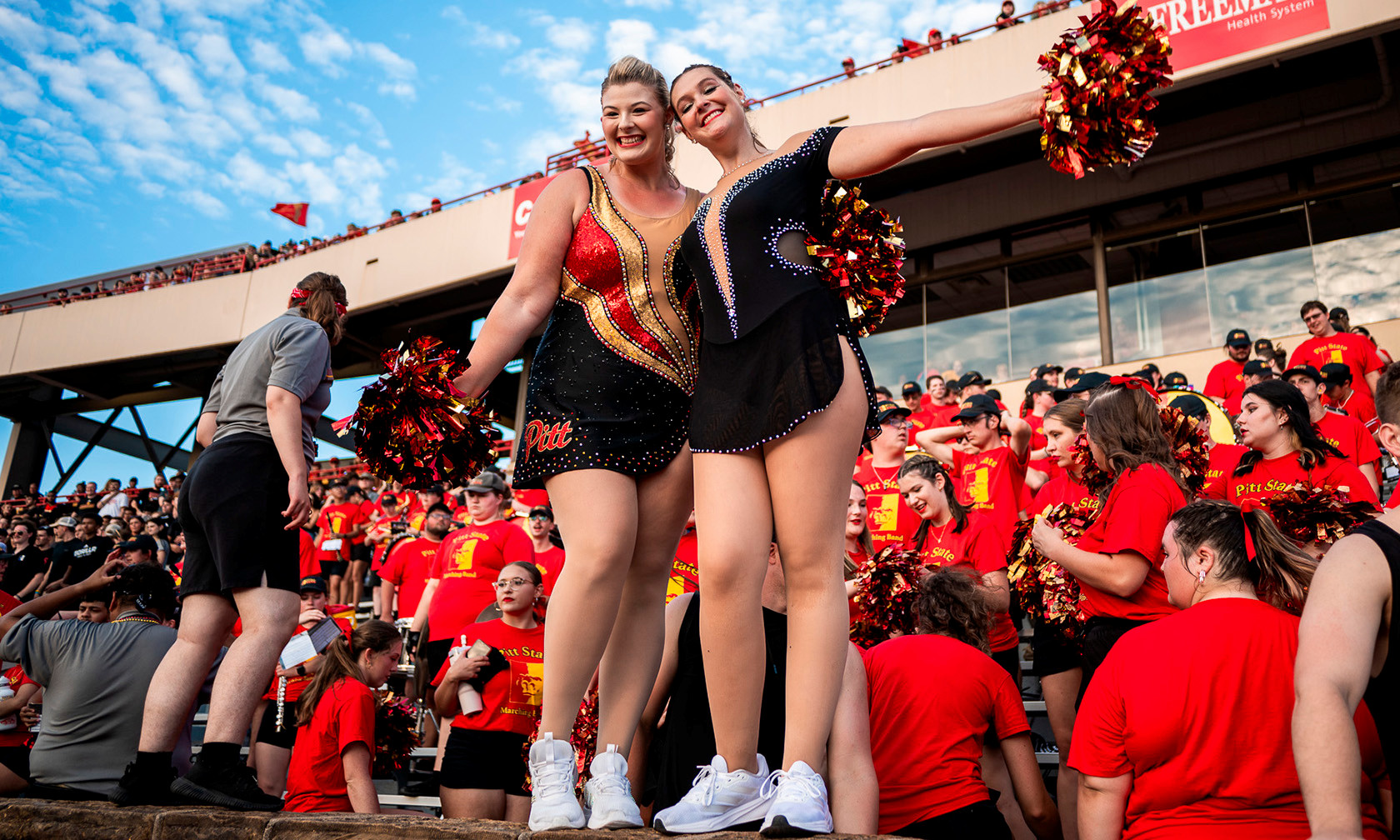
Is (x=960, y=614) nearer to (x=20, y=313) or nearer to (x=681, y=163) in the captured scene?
(x=681, y=163)

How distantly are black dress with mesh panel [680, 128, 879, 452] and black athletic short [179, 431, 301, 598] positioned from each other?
57.1 inches

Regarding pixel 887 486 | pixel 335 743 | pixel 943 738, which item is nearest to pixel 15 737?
pixel 335 743

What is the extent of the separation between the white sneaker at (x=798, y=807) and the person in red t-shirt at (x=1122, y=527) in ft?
5.34

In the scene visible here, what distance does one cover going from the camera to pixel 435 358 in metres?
2.43

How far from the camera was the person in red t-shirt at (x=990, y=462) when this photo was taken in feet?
18.6

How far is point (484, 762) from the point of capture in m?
4.60

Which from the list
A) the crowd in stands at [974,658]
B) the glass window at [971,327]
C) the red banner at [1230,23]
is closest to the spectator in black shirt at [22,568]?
the crowd in stands at [974,658]

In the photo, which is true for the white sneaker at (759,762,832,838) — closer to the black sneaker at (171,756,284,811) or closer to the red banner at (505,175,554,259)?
the black sneaker at (171,756,284,811)

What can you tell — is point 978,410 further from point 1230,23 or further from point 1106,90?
point 1230,23

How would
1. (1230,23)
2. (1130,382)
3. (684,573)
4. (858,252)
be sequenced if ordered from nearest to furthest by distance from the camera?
(858,252) → (1130,382) → (684,573) → (1230,23)

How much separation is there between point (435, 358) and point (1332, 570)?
1.94 metres

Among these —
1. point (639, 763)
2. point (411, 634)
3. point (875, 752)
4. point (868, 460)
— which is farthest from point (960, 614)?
point (411, 634)

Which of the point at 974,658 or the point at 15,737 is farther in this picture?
the point at 15,737

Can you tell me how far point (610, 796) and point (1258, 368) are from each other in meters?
7.51
